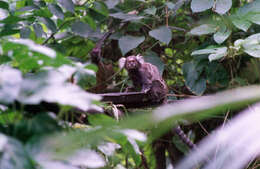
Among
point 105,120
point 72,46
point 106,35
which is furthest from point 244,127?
point 72,46

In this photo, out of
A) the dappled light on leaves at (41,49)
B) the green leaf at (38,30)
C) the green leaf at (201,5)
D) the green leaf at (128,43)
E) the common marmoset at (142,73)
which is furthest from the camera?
the common marmoset at (142,73)

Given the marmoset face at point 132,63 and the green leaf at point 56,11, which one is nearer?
the green leaf at point 56,11

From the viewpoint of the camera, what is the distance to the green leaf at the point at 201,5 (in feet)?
7.73

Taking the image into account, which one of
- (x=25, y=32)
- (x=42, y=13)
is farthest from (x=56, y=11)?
(x=25, y=32)

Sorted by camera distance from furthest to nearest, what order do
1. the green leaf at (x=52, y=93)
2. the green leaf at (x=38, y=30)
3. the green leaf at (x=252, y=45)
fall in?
the green leaf at (x=38, y=30), the green leaf at (x=252, y=45), the green leaf at (x=52, y=93)

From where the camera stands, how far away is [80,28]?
279cm

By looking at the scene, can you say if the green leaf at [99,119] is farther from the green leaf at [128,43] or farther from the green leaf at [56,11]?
the green leaf at [128,43]

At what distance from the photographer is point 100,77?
9.97 feet

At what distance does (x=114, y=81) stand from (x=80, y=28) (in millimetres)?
809

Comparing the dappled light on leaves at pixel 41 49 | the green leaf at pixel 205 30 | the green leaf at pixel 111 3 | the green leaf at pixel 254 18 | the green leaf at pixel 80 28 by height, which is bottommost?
the green leaf at pixel 80 28

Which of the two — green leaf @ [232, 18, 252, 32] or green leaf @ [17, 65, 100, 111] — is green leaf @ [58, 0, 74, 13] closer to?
green leaf @ [232, 18, 252, 32]

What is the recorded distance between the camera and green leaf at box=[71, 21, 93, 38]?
9.09ft

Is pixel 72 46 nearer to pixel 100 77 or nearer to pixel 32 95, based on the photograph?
pixel 100 77

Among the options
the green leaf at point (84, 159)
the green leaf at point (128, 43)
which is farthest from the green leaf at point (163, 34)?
the green leaf at point (84, 159)
